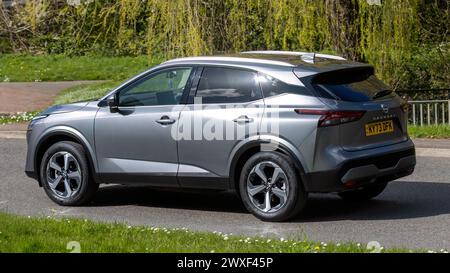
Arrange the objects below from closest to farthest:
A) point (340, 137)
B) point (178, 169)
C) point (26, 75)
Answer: point (340, 137), point (178, 169), point (26, 75)

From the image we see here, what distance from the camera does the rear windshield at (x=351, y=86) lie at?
1015 centimetres

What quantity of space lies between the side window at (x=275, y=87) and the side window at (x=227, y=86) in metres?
0.07

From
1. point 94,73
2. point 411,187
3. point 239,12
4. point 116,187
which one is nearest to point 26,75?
point 94,73

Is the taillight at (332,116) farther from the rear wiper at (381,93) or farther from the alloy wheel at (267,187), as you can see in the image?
the alloy wheel at (267,187)

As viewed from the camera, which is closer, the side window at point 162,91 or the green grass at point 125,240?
the green grass at point 125,240

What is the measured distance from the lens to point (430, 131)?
16.7 m

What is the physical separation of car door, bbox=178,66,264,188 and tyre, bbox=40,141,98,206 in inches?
48.5

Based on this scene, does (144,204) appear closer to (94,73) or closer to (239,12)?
(239,12)

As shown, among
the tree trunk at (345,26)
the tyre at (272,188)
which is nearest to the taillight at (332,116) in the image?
the tyre at (272,188)

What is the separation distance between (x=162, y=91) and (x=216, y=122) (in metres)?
0.97

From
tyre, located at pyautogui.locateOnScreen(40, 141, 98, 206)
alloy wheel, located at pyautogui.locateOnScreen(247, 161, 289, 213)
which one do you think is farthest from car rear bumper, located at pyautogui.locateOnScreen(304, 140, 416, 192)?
tyre, located at pyautogui.locateOnScreen(40, 141, 98, 206)

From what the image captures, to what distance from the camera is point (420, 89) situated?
67.8ft

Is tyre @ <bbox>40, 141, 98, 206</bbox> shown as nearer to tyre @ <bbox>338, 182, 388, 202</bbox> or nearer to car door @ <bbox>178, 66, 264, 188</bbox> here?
car door @ <bbox>178, 66, 264, 188</bbox>

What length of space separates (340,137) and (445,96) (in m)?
11.4
